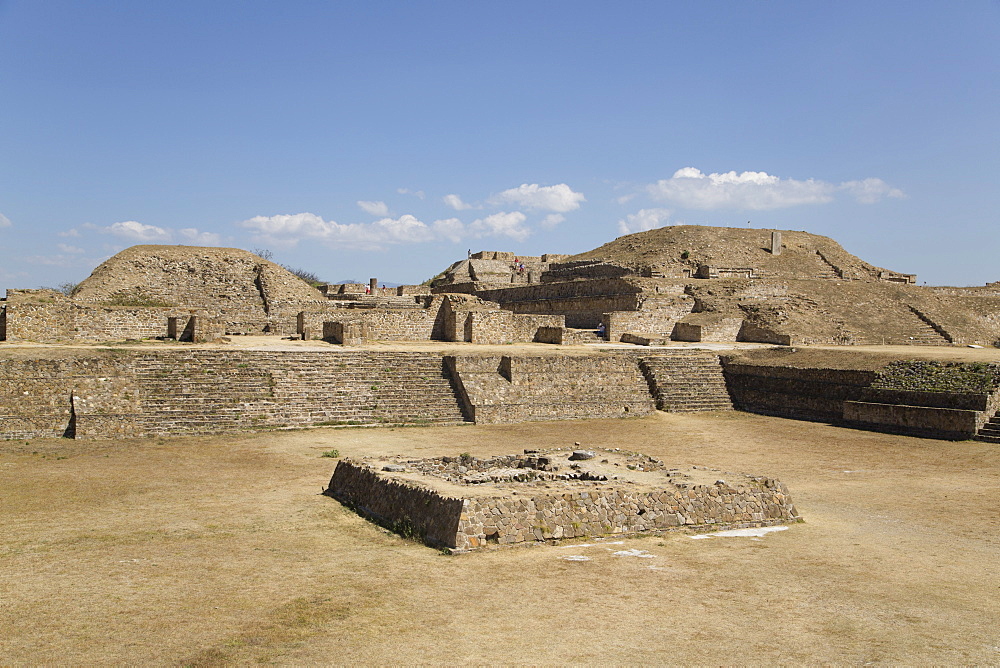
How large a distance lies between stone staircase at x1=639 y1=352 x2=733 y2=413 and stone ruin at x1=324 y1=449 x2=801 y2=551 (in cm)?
1008

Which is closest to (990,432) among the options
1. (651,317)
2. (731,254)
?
(651,317)

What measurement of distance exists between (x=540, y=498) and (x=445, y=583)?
1952mm

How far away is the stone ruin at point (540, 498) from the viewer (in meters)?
9.22

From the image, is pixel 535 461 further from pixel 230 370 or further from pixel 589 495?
pixel 230 370

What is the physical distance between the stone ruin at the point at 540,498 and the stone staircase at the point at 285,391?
20.8 feet

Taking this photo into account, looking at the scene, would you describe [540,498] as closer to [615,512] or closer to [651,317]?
[615,512]

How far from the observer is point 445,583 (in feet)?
25.8

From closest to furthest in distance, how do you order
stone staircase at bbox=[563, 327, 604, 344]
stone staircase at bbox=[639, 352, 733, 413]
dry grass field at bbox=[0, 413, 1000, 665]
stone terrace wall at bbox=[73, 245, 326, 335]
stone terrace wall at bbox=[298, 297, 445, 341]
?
1. dry grass field at bbox=[0, 413, 1000, 665]
2. stone staircase at bbox=[639, 352, 733, 413]
3. stone terrace wall at bbox=[298, 297, 445, 341]
4. stone staircase at bbox=[563, 327, 604, 344]
5. stone terrace wall at bbox=[73, 245, 326, 335]

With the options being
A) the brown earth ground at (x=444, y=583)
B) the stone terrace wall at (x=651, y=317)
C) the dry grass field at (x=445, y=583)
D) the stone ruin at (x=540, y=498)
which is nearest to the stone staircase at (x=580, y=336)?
the stone terrace wall at (x=651, y=317)

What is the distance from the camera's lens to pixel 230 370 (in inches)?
752

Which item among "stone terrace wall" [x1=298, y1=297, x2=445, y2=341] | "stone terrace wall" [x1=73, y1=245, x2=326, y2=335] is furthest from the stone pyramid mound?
"stone terrace wall" [x1=73, y1=245, x2=326, y2=335]

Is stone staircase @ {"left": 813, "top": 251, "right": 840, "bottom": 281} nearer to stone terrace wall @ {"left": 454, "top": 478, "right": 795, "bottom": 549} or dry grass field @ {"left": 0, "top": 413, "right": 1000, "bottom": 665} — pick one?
dry grass field @ {"left": 0, "top": 413, "right": 1000, "bottom": 665}

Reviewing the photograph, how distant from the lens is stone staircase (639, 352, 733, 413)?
72.9 feet

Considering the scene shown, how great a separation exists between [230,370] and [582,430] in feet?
25.9
